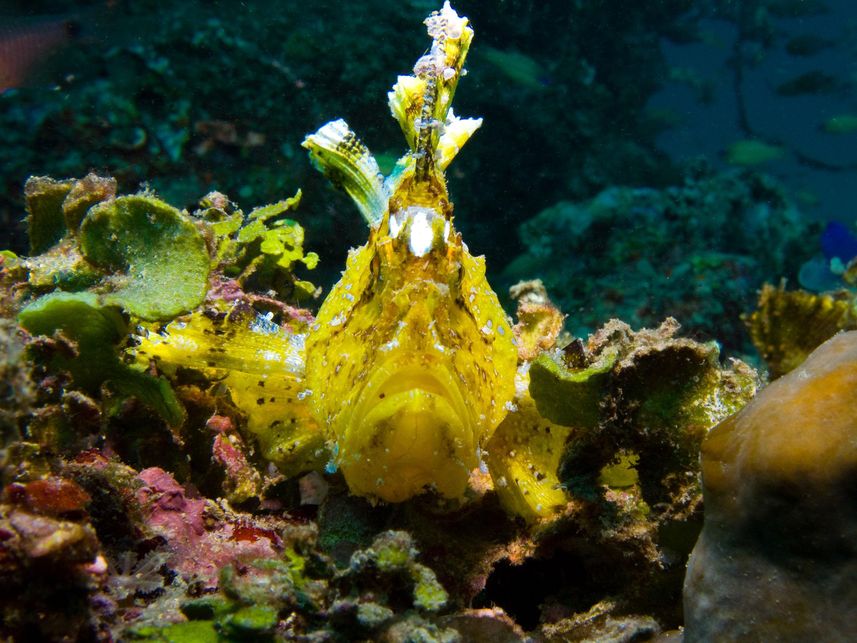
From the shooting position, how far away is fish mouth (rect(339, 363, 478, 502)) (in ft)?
7.17

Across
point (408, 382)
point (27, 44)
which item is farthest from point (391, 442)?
point (27, 44)

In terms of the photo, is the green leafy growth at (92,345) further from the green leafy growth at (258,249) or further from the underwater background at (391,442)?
the green leafy growth at (258,249)

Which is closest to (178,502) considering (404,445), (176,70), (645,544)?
(404,445)

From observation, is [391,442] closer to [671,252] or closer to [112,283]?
[112,283]

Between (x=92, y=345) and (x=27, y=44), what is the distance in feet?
21.6

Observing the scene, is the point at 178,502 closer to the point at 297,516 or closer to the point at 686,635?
the point at 297,516

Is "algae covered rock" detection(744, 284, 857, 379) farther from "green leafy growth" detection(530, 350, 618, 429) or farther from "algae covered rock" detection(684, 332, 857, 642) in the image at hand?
"green leafy growth" detection(530, 350, 618, 429)

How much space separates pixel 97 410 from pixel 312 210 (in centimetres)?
681

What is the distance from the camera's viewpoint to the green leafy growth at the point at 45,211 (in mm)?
3422

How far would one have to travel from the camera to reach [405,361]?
2240 mm

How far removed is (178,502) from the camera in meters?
2.74

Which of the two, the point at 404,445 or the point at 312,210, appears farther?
the point at 312,210

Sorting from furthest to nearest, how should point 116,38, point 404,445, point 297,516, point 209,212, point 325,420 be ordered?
point 116,38, point 209,212, point 297,516, point 325,420, point 404,445

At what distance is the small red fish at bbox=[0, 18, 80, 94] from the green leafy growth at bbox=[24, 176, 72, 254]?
487cm
